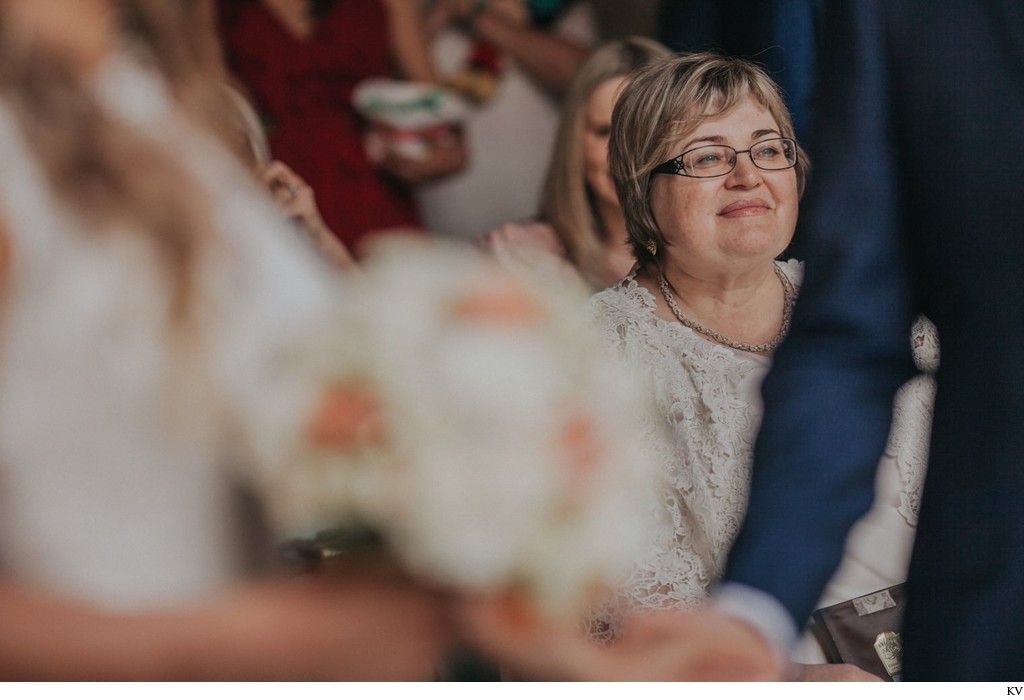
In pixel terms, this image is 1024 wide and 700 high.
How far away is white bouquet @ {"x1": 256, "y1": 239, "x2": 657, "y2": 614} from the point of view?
55cm

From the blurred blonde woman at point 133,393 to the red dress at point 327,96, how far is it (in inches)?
6.4

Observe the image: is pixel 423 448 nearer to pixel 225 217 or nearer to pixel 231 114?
pixel 225 217

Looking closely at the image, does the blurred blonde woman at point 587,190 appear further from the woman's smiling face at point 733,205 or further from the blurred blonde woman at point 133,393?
the blurred blonde woman at point 133,393

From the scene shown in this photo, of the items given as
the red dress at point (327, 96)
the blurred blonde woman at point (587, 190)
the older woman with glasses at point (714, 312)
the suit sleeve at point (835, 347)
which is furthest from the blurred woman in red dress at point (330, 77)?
the suit sleeve at point (835, 347)

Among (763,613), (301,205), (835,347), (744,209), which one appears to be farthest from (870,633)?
(301,205)

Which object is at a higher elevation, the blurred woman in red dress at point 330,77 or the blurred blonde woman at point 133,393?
the blurred woman in red dress at point 330,77

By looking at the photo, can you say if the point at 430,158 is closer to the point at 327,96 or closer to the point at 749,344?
the point at 327,96

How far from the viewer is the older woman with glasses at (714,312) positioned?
0.79 metres

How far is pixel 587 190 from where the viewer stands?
0.88 m

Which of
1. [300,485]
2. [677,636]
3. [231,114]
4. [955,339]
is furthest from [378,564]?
[955,339]

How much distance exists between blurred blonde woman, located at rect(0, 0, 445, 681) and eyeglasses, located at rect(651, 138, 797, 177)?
0.35m

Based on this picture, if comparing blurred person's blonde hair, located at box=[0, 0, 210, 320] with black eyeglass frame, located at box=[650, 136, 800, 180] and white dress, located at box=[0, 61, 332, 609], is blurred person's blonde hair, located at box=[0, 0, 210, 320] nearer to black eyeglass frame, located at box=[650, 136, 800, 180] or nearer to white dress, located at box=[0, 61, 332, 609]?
white dress, located at box=[0, 61, 332, 609]

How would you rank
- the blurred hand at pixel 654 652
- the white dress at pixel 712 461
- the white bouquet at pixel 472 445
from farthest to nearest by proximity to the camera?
1. the white dress at pixel 712 461
2. the blurred hand at pixel 654 652
3. the white bouquet at pixel 472 445

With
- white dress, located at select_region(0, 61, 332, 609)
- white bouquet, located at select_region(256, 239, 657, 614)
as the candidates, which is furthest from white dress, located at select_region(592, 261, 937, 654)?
white dress, located at select_region(0, 61, 332, 609)
